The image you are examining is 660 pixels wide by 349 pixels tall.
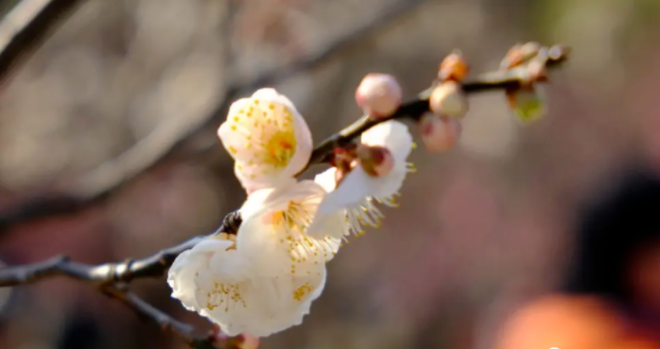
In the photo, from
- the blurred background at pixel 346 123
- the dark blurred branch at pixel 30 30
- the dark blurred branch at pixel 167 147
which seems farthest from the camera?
the blurred background at pixel 346 123

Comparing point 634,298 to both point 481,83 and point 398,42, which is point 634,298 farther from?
point 481,83

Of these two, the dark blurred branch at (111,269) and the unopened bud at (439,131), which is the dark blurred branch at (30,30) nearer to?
the dark blurred branch at (111,269)

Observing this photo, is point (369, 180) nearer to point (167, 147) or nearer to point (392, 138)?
point (392, 138)

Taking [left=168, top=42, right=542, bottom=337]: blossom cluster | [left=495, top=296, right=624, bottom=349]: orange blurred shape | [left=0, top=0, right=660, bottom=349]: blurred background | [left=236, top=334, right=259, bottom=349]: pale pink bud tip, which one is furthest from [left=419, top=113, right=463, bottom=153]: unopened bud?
[left=495, top=296, right=624, bottom=349]: orange blurred shape

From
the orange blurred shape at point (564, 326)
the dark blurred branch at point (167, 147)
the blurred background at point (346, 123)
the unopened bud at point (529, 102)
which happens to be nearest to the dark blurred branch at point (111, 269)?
the unopened bud at point (529, 102)

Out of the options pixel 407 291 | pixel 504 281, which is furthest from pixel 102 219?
pixel 504 281

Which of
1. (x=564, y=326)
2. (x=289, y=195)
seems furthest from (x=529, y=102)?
(x=564, y=326)
